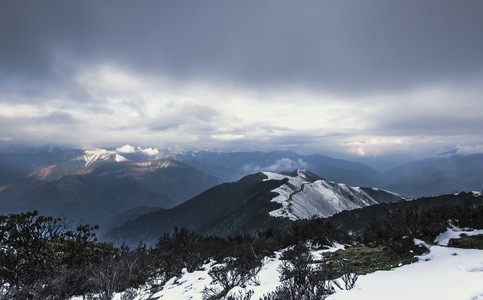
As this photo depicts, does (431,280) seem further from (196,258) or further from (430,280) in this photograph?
(196,258)

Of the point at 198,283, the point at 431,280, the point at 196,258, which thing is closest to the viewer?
the point at 431,280

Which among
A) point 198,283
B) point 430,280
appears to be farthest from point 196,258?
point 430,280

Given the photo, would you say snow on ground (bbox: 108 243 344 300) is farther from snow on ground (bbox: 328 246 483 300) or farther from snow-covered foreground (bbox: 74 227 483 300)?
snow on ground (bbox: 328 246 483 300)

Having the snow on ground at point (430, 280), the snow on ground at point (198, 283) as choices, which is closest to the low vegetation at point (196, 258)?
the snow on ground at point (198, 283)

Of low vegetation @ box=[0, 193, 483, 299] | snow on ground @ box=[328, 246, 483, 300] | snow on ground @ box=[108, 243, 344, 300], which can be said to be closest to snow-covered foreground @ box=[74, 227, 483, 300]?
snow on ground @ box=[328, 246, 483, 300]

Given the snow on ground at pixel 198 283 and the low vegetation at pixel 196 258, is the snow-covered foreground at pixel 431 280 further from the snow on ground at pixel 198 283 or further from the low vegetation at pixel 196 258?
the snow on ground at pixel 198 283

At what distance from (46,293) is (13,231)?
1232 cm

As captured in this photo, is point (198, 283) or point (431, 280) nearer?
point (431, 280)

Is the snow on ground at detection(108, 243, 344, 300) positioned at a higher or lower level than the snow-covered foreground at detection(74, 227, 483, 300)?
lower

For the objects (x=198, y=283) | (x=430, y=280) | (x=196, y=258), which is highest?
(x=430, y=280)

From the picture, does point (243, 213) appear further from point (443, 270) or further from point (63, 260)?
point (443, 270)

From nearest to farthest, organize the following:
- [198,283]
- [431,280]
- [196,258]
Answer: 1. [431,280]
2. [198,283]
3. [196,258]

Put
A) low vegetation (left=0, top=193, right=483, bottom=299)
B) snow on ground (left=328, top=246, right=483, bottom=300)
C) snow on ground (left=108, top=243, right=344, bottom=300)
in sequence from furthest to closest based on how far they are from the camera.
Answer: snow on ground (left=108, top=243, right=344, bottom=300) < low vegetation (left=0, top=193, right=483, bottom=299) < snow on ground (left=328, top=246, right=483, bottom=300)

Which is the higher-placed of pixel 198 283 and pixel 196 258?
pixel 198 283
